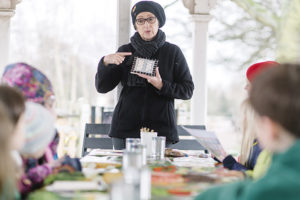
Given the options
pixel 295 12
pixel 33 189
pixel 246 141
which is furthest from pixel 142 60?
pixel 295 12

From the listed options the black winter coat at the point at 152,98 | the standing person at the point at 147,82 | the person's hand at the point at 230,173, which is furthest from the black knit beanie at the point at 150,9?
the person's hand at the point at 230,173

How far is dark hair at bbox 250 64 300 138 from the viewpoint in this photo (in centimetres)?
98

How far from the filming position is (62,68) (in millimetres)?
6840

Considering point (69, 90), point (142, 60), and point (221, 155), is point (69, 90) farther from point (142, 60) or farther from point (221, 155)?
point (221, 155)

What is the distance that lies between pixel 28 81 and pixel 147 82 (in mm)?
1082

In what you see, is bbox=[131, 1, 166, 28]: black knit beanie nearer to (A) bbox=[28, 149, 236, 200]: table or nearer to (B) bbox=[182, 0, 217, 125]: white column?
(A) bbox=[28, 149, 236, 200]: table

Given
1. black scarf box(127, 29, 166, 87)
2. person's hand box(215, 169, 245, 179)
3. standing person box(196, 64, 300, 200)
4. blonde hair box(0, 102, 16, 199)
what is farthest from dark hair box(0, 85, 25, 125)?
black scarf box(127, 29, 166, 87)

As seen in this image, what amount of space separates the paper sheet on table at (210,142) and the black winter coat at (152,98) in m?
0.44

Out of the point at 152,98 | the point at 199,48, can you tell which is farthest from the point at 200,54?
the point at 152,98

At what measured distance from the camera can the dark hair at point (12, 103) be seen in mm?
1190

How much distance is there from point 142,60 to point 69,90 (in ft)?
15.2

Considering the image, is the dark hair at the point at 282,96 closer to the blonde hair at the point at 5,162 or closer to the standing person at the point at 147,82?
the blonde hair at the point at 5,162

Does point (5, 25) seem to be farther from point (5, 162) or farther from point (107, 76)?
point (5, 162)

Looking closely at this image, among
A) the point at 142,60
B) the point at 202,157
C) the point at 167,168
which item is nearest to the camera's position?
Result: the point at 167,168
